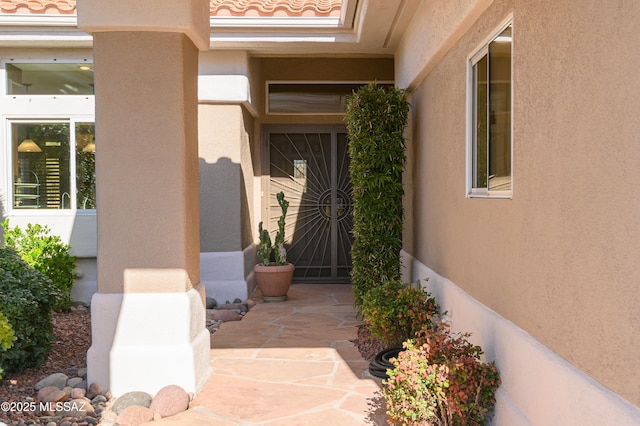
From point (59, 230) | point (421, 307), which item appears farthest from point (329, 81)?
point (421, 307)

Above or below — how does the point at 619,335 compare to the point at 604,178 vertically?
below

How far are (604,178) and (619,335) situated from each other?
2.30 feet

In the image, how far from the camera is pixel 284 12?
9047 mm

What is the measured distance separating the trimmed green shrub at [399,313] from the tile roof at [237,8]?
15.8ft

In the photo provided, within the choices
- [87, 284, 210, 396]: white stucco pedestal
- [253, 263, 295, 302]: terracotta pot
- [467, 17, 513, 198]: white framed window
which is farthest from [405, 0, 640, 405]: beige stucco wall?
[253, 263, 295, 302]: terracotta pot

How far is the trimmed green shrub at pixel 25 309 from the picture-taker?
17.9 ft

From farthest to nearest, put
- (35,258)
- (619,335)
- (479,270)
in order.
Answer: (35,258)
(479,270)
(619,335)

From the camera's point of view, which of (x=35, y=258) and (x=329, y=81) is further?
(x=329, y=81)

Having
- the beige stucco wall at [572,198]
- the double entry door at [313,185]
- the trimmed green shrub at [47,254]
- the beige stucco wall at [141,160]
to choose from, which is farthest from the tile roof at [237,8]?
the beige stucco wall at [572,198]

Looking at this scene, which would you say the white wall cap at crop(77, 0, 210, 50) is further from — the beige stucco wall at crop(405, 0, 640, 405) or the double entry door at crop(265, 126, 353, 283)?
the double entry door at crop(265, 126, 353, 283)

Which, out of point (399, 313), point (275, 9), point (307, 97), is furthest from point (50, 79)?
point (399, 313)

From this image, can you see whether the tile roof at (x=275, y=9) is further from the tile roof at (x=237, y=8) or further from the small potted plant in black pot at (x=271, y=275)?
the small potted plant in black pot at (x=271, y=275)

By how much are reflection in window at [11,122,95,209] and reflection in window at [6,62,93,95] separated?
552 mm

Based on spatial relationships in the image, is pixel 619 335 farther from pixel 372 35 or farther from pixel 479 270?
pixel 372 35
